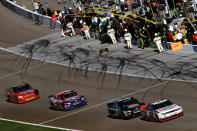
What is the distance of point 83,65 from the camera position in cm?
4112

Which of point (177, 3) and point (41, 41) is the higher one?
point (177, 3)

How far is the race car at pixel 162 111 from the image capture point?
22.8 m

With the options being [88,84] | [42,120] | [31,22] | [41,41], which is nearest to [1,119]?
[42,120]

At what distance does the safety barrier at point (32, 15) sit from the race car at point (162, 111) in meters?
34.5

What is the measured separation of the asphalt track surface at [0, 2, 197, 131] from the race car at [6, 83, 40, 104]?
423mm

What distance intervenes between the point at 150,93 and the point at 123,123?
5.97m

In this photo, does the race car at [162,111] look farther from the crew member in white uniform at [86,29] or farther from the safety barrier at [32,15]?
the safety barrier at [32,15]

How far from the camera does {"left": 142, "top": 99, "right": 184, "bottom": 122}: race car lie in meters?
22.8

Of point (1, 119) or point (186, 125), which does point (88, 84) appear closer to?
point (1, 119)

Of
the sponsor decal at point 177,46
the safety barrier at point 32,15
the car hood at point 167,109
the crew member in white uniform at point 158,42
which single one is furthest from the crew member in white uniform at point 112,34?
the car hood at point 167,109

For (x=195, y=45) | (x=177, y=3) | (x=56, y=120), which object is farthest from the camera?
(x=177, y=3)

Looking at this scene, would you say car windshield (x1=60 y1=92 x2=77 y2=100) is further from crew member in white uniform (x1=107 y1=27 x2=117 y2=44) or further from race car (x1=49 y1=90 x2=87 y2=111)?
crew member in white uniform (x1=107 y1=27 x2=117 y2=44)

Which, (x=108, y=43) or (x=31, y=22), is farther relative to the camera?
(x=31, y=22)

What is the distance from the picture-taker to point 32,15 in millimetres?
62094
